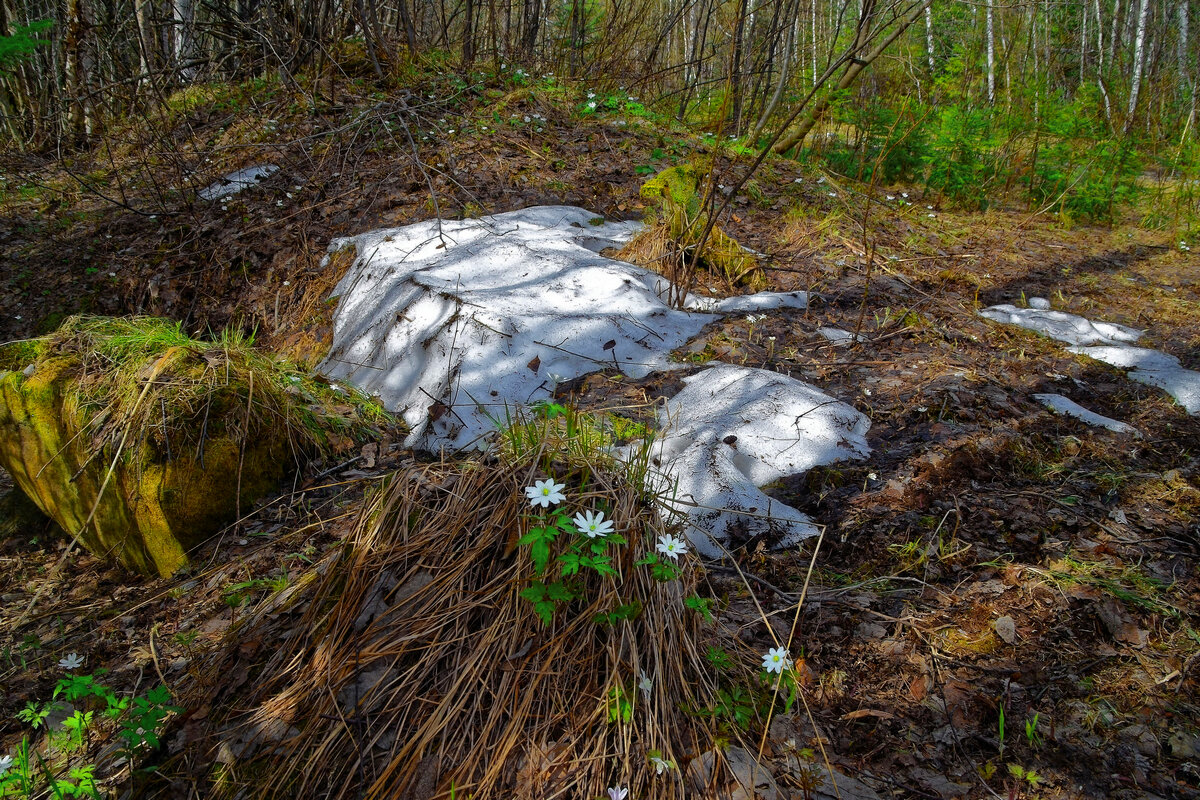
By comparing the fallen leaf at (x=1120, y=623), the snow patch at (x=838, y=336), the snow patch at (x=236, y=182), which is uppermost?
the snow patch at (x=236, y=182)

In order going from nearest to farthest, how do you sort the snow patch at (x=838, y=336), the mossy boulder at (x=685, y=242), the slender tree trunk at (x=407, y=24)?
the snow patch at (x=838, y=336)
the mossy boulder at (x=685, y=242)
the slender tree trunk at (x=407, y=24)

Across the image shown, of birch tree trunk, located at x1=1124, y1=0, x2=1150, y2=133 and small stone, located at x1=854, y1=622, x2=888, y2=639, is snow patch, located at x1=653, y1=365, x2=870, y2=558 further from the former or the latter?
birch tree trunk, located at x1=1124, y1=0, x2=1150, y2=133

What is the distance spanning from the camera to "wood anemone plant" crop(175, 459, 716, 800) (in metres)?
1.38

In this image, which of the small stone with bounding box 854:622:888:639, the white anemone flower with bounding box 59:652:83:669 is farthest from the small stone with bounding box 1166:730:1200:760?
the white anemone flower with bounding box 59:652:83:669

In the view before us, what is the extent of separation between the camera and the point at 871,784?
4.66 ft

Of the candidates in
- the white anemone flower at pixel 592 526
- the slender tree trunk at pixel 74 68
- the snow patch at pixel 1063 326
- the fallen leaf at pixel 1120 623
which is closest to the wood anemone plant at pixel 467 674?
the white anemone flower at pixel 592 526

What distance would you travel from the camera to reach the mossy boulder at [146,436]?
100 inches

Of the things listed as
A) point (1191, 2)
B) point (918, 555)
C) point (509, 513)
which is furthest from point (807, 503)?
point (1191, 2)

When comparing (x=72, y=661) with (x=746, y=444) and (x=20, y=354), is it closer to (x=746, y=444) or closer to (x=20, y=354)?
(x=20, y=354)

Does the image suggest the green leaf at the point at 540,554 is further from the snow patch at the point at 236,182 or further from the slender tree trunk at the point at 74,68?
the slender tree trunk at the point at 74,68

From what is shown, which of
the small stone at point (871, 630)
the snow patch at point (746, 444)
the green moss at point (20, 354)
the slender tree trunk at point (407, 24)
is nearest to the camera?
the small stone at point (871, 630)

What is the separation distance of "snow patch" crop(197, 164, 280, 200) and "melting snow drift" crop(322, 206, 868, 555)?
1466 millimetres

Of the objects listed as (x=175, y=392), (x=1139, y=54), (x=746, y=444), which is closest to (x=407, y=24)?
(x=175, y=392)

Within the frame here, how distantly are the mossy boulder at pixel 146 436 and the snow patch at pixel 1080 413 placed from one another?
3495mm
